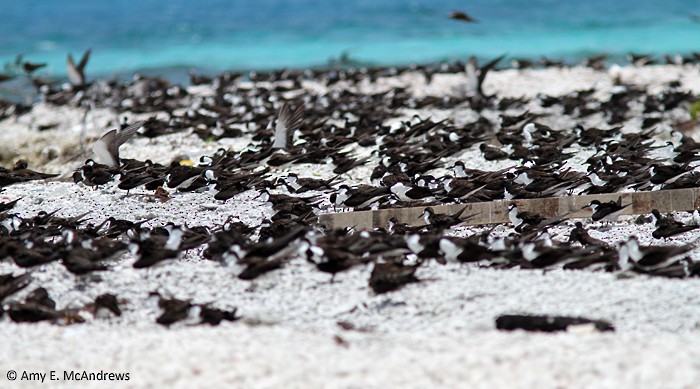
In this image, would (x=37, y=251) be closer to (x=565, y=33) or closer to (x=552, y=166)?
(x=552, y=166)

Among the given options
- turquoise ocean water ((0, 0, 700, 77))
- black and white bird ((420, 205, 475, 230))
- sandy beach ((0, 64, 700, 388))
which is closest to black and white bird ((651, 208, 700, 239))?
sandy beach ((0, 64, 700, 388))

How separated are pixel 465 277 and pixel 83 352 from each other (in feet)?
8.12

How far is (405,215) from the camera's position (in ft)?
27.6

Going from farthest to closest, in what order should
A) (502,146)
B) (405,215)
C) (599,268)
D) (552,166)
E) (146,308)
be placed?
(502,146), (552,166), (405,215), (599,268), (146,308)

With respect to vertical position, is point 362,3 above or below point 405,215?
above

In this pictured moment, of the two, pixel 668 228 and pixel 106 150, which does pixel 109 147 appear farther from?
pixel 668 228

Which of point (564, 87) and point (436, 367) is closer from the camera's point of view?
point (436, 367)

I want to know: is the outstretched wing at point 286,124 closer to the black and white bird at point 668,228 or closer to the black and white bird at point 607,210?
the black and white bird at point 607,210

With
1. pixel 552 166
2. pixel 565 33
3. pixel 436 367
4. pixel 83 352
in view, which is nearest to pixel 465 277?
pixel 436 367

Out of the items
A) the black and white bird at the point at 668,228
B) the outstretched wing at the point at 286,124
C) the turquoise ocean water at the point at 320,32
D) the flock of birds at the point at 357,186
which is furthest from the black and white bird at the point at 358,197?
the turquoise ocean water at the point at 320,32

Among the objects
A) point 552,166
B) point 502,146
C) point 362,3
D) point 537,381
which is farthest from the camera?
point 362,3

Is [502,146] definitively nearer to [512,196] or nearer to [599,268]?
[512,196]

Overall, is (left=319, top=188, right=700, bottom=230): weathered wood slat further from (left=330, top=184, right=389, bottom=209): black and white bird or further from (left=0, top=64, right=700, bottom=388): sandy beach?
(left=330, top=184, right=389, bottom=209): black and white bird

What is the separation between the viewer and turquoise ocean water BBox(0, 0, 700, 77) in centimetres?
3650
